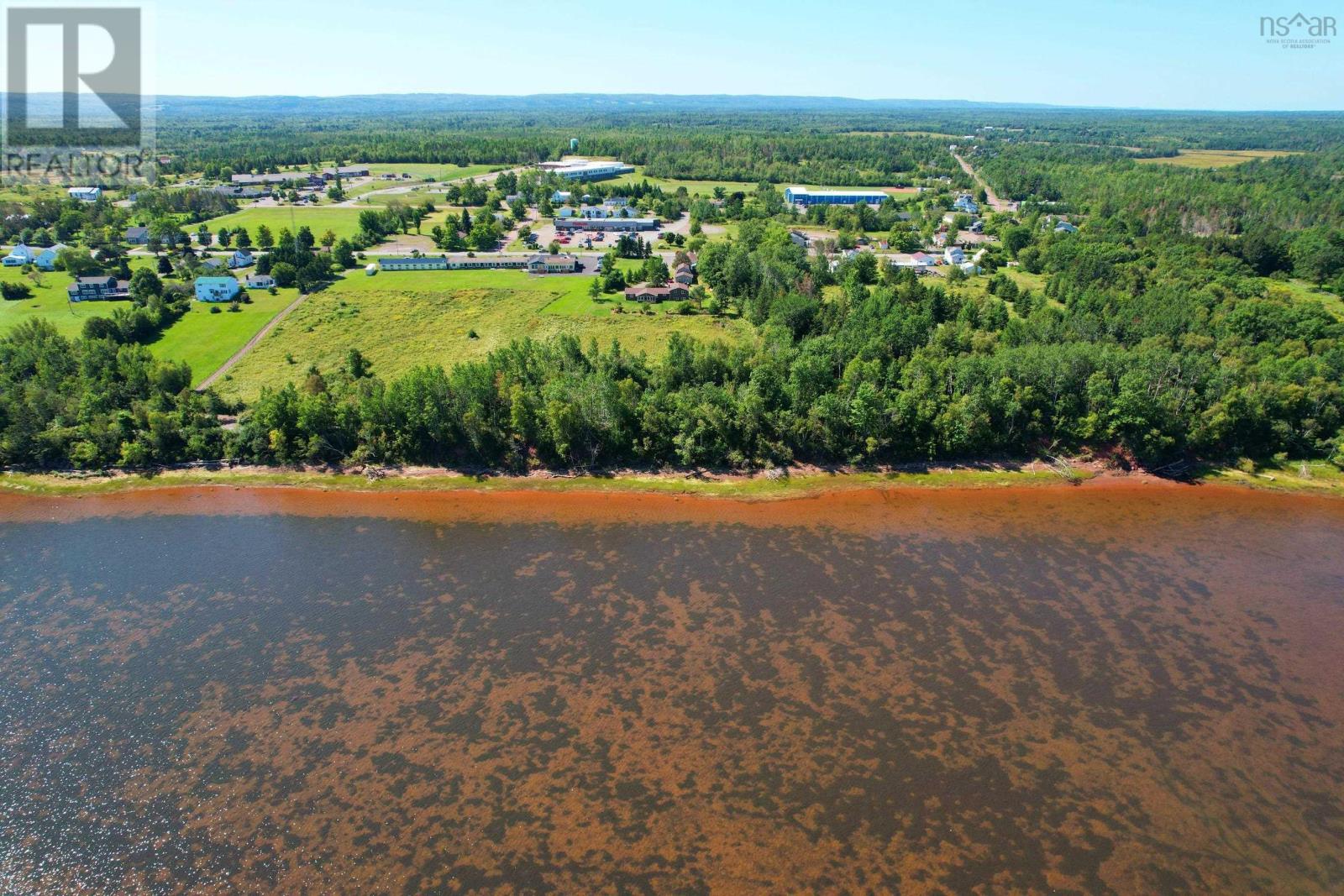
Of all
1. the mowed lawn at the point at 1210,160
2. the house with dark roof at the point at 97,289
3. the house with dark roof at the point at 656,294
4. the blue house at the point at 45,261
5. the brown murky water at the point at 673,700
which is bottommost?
the brown murky water at the point at 673,700

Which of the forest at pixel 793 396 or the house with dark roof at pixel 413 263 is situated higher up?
the house with dark roof at pixel 413 263

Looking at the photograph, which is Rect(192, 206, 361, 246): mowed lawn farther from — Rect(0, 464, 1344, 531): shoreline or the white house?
Rect(0, 464, 1344, 531): shoreline

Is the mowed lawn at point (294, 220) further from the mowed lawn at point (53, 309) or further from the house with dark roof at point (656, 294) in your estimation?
the house with dark roof at point (656, 294)

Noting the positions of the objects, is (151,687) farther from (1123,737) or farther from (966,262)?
(966,262)

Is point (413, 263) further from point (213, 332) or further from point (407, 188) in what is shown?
point (407, 188)

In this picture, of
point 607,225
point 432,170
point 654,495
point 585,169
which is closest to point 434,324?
point 654,495

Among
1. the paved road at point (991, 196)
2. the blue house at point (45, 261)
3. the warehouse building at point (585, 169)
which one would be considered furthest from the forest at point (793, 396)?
the warehouse building at point (585, 169)

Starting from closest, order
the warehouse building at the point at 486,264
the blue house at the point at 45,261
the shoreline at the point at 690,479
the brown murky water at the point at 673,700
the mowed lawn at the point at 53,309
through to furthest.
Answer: the brown murky water at the point at 673,700 < the shoreline at the point at 690,479 < the mowed lawn at the point at 53,309 < the blue house at the point at 45,261 < the warehouse building at the point at 486,264
